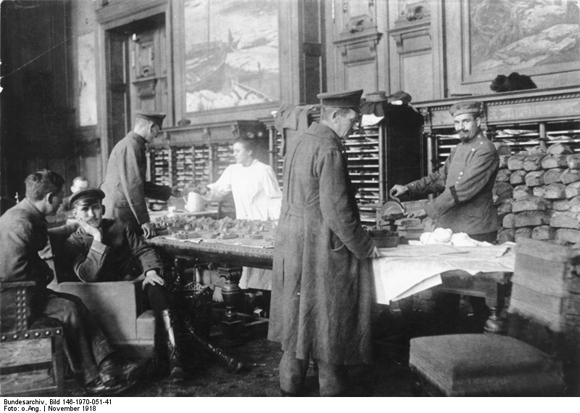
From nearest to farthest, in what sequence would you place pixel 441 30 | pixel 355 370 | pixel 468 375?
pixel 468 375 < pixel 355 370 < pixel 441 30

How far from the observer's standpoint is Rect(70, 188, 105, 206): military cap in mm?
3727

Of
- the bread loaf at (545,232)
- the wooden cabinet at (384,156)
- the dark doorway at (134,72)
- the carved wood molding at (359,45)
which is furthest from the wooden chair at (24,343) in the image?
the dark doorway at (134,72)

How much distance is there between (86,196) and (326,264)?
68.8 inches

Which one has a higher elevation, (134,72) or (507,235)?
(134,72)

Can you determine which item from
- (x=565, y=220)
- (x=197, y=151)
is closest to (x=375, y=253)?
(x=565, y=220)

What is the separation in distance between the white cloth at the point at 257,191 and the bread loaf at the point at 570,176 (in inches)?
106

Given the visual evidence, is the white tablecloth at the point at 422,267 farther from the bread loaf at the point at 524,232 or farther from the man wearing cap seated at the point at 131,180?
the man wearing cap seated at the point at 131,180

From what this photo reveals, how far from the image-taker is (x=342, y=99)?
313 cm

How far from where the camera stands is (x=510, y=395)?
2375mm

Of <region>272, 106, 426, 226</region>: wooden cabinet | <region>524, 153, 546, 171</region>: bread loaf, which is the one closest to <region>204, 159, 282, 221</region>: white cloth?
<region>272, 106, 426, 226</region>: wooden cabinet

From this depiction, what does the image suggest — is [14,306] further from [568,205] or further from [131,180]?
[568,205]
